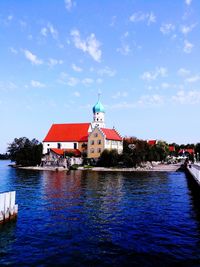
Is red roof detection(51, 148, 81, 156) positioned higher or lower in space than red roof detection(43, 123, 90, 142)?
lower

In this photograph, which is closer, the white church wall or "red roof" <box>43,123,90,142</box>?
the white church wall

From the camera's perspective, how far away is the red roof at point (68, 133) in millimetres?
128125

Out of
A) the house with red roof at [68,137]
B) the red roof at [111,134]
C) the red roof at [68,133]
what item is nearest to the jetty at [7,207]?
the red roof at [111,134]

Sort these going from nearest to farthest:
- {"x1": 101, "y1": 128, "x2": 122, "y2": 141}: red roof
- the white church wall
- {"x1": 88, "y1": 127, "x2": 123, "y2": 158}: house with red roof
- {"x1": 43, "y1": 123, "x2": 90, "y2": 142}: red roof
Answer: {"x1": 88, "y1": 127, "x2": 123, "y2": 158}: house with red roof → {"x1": 101, "y1": 128, "x2": 122, "y2": 141}: red roof → the white church wall → {"x1": 43, "y1": 123, "x2": 90, "y2": 142}: red roof

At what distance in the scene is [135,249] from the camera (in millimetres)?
18047

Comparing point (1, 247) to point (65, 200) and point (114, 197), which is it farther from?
point (114, 197)

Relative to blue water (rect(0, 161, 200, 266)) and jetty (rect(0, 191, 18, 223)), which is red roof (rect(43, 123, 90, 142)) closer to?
blue water (rect(0, 161, 200, 266))

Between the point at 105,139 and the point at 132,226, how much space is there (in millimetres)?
92597

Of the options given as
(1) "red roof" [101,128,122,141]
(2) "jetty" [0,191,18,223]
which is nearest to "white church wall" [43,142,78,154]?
(1) "red roof" [101,128,122,141]

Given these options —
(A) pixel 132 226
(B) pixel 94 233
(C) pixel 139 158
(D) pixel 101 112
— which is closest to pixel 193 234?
(A) pixel 132 226

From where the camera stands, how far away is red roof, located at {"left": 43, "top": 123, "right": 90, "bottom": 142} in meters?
128

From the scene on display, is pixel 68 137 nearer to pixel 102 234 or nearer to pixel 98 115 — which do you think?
A: pixel 98 115

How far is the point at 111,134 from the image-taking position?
123 metres

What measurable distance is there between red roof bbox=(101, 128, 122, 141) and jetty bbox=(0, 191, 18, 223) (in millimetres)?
94004
